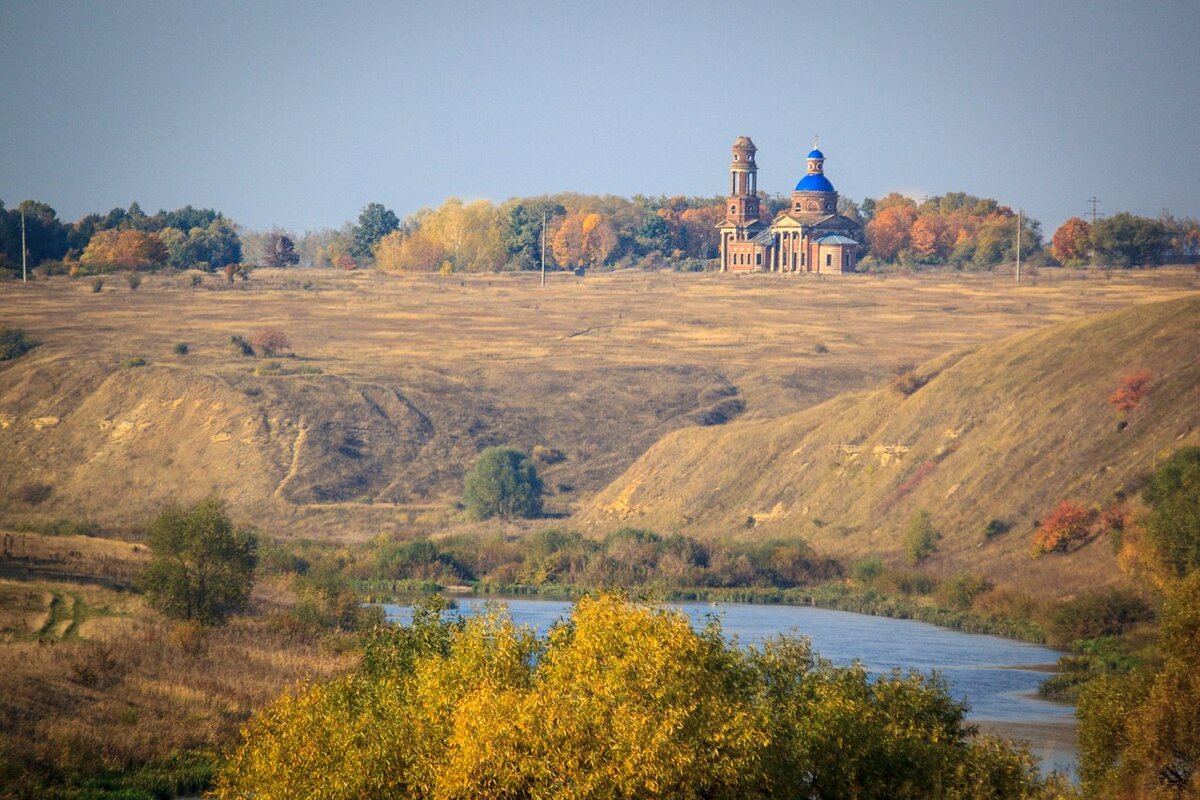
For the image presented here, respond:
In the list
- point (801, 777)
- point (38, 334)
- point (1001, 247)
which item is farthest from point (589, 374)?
point (801, 777)

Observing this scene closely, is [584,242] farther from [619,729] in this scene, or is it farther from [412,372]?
[619,729]

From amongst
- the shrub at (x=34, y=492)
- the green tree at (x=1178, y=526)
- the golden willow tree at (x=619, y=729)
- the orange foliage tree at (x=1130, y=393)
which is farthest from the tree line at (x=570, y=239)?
the golden willow tree at (x=619, y=729)

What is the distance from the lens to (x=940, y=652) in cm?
5584

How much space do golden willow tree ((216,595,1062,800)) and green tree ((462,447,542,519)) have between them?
6628 centimetres

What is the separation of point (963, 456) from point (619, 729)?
6546cm

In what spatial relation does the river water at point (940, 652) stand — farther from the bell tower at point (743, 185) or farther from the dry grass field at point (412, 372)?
the bell tower at point (743, 185)

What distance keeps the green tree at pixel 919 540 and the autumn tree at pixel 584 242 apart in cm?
9961

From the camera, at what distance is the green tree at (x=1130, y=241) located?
153 m

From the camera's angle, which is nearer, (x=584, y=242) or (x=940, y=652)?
(x=940, y=652)

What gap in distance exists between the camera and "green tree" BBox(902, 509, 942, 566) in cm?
7581

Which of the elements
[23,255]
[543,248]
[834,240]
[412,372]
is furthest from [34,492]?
[834,240]

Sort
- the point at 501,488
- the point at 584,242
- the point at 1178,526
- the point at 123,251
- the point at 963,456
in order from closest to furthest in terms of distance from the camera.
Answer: the point at 1178,526
the point at 963,456
the point at 501,488
the point at 123,251
the point at 584,242

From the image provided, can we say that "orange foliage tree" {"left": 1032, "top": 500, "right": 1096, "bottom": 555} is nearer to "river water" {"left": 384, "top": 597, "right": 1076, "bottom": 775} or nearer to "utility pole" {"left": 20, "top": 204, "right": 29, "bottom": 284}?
"river water" {"left": 384, "top": 597, "right": 1076, "bottom": 775}

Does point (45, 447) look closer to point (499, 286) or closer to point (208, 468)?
point (208, 468)
